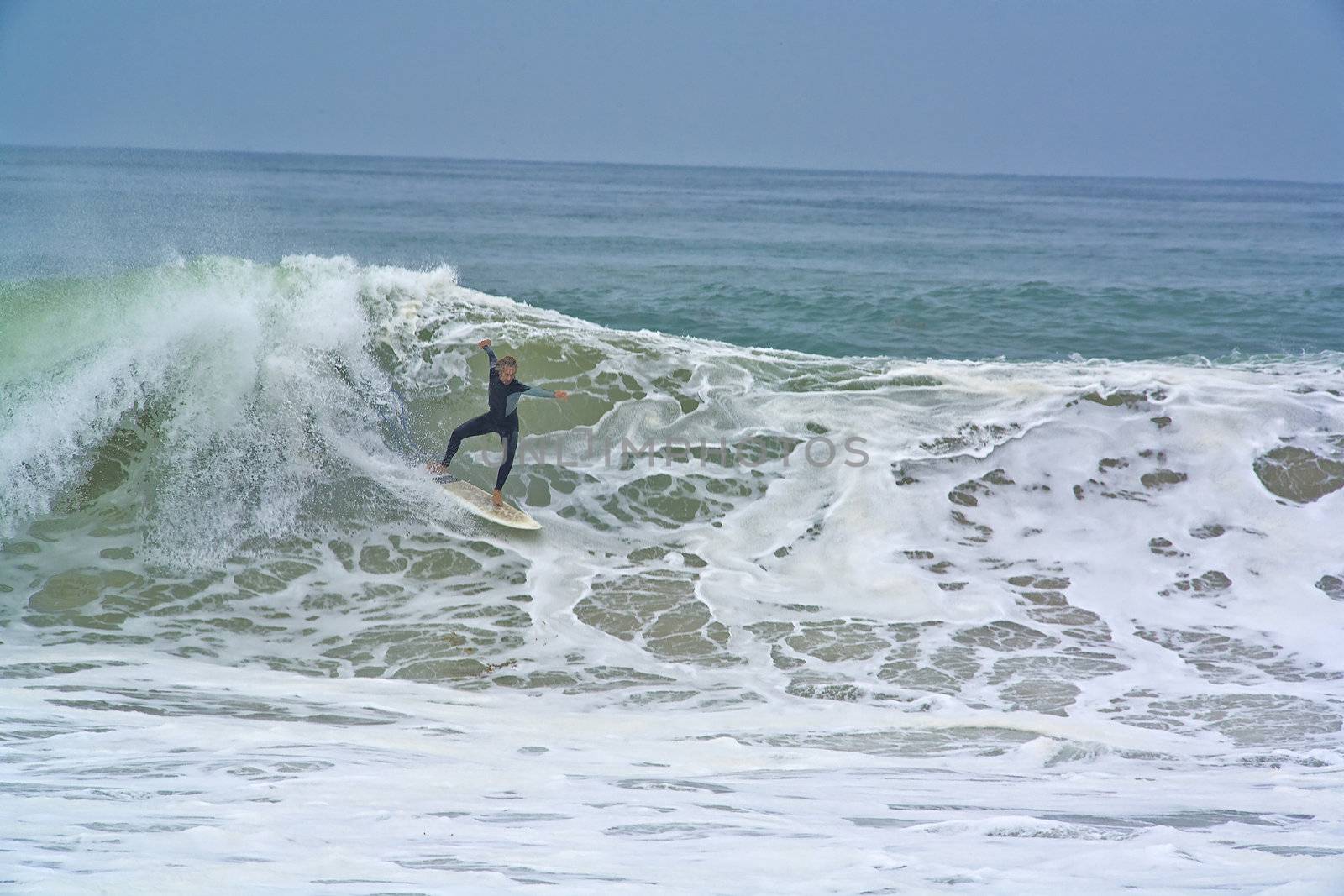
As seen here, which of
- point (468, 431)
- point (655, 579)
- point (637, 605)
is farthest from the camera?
point (468, 431)

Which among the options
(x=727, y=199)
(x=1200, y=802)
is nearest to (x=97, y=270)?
(x=1200, y=802)

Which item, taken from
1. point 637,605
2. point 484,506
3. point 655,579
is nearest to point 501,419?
point 484,506

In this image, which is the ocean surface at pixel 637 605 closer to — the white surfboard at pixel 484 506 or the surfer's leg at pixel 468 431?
the white surfboard at pixel 484 506

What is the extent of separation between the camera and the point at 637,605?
7.03m

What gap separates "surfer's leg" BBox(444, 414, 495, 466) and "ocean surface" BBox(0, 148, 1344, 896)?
409mm

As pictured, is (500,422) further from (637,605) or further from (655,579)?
(637,605)

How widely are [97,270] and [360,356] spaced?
3792mm

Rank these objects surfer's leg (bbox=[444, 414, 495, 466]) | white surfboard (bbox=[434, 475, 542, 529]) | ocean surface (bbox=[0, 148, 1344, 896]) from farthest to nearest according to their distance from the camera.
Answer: surfer's leg (bbox=[444, 414, 495, 466]) → white surfboard (bbox=[434, 475, 542, 529]) → ocean surface (bbox=[0, 148, 1344, 896])

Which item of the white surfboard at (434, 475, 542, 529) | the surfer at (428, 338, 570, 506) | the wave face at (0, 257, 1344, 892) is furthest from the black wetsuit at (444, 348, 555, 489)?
the wave face at (0, 257, 1344, 892)

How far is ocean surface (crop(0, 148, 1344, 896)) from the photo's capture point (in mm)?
3520

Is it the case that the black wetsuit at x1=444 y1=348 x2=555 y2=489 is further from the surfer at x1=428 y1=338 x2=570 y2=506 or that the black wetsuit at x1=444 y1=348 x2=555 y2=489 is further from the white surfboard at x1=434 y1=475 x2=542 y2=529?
the white surfboard at x1=434 y1=475 x2=542 y2=529

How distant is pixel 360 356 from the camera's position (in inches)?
390

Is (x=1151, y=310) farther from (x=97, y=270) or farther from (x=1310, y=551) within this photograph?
(x=97, y=270)

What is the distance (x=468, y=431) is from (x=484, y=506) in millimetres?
672
